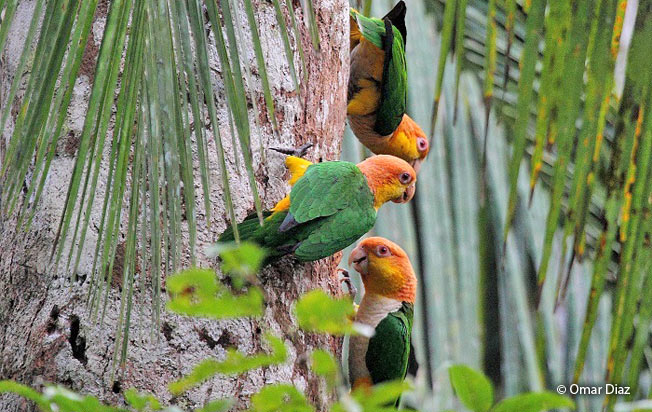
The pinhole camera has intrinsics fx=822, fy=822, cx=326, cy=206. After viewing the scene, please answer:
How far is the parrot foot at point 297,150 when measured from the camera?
1557mm

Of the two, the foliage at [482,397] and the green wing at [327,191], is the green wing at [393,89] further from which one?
the foliage at [482,397]

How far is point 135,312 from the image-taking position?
132cm

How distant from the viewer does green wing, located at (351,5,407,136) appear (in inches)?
89.4

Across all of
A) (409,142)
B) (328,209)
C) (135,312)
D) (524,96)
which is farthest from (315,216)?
A: (409,142)

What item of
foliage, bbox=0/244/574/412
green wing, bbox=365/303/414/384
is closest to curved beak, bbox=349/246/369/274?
green wing, bbox=365/303/414/384

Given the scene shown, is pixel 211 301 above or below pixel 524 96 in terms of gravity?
below

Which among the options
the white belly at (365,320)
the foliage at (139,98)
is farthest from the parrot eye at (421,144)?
the foliage at (139,98)

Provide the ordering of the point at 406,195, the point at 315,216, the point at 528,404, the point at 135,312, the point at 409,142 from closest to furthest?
1. the point at 528,404
2. the point at 135,312
3. the point at 315,216
4. the point at 406,195
5. the point at 409,142

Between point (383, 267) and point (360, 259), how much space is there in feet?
0.20

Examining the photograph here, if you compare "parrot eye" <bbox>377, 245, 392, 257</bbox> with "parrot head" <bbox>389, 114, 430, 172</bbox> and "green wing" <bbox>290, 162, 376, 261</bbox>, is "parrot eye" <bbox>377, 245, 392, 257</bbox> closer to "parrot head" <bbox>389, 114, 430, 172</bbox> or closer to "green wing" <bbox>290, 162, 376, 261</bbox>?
"green wing" <bbox>290, 162, 376, 261</bbox>

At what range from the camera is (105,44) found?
0.89 m

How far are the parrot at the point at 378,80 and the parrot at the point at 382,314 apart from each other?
19.1 inches

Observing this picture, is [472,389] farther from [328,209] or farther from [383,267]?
[383,267]

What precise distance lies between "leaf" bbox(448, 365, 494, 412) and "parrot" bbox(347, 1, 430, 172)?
177 cm
